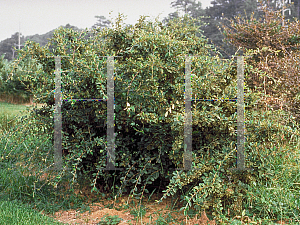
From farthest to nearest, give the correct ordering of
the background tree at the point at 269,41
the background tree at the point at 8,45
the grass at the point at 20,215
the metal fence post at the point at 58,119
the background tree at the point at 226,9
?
1. the background tree at the point at 8,45
2. the background tree at the point at 226,9
3. the background tree at the point at 269,41
4. the metal fence post at the point at 58,119
5. the grass at the point at 20,215

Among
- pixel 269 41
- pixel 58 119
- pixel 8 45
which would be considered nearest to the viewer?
pixel 58 119

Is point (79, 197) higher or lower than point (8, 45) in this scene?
lower

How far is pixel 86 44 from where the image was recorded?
341 centimetres

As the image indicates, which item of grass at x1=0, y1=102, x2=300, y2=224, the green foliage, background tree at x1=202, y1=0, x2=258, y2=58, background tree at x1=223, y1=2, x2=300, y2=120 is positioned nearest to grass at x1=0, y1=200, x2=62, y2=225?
grass at x1=0, y1=102, x2=300, y2=224

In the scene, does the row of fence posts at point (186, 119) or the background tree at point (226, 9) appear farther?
the background tree at point (226, 9)

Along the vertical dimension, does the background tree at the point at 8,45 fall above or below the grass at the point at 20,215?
above

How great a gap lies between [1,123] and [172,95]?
195 inches

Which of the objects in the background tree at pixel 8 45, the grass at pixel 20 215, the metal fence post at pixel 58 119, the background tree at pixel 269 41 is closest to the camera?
the grass at pixel 20 215

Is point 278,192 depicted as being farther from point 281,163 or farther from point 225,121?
point 225,121

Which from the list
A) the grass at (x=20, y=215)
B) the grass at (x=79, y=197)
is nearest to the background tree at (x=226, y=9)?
the grass at (x=79, y=197)

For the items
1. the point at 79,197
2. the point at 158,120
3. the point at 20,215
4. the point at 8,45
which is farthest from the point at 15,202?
the point at 8,45

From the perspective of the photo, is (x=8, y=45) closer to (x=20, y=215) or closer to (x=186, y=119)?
(x=20, y=215)

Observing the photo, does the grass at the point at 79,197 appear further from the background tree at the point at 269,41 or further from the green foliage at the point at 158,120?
the background tree at the point at 269,41

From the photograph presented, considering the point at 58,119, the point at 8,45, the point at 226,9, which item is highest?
the point at 226,9
